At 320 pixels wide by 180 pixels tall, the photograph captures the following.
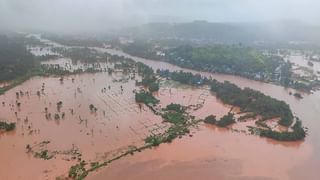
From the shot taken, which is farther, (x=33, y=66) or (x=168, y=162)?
(x=33, y=66)

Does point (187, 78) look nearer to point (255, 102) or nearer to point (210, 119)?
point (255, 102)

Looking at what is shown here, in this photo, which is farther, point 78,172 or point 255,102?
point 255,102

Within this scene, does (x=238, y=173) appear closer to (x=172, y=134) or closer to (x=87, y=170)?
(x=172, y=134)

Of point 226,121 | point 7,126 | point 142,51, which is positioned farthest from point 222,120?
point 142,51

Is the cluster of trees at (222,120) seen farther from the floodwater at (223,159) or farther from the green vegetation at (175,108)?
the green vegetation at (175,108)

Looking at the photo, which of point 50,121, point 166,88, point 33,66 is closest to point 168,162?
point 50,121

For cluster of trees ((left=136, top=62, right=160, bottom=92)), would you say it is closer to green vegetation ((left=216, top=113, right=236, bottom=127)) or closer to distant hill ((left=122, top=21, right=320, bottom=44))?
green vegetation ((left=216, top=113, right=236, bottom=127))

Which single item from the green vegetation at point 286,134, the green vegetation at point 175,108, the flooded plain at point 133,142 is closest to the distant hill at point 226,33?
the flooded plain at point 133,142

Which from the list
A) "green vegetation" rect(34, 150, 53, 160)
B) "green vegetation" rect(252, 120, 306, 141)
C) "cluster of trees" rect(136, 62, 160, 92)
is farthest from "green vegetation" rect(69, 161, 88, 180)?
"cluster of trees" rect(136, 62, 160, 92)
